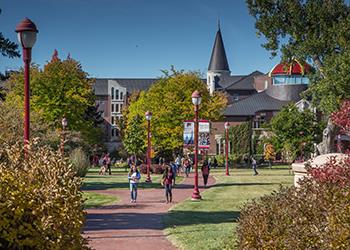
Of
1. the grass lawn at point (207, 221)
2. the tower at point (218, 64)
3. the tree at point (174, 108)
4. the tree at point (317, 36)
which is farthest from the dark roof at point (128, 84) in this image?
the grass lawn at point (207, 221)

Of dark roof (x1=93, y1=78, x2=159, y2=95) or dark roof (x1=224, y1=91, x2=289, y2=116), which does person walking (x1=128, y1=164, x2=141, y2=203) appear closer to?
dark roof (x1=224, y1=91, x2=289, y2=116)

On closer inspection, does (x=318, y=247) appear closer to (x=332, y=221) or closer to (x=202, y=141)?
(x=332, y=221)

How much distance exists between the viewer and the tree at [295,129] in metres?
58.7

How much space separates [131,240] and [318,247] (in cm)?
773

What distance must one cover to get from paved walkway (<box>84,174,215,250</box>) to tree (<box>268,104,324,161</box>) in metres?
31.9

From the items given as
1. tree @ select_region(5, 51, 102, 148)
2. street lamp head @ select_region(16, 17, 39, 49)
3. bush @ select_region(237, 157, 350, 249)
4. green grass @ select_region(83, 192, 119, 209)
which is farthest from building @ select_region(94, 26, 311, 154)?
bush @ select_region(237, 157, 350, 249)

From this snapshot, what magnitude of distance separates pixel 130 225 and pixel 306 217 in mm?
10109

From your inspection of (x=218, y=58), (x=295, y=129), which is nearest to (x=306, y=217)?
(x=295, y=129)

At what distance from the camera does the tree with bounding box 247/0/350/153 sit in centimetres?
3309

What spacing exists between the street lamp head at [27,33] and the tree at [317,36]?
75.2 ft

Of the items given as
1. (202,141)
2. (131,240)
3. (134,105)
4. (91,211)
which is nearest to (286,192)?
(131,240)

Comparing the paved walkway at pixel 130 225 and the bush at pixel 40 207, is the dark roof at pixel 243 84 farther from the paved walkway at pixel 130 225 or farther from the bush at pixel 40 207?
the bush at pixel 40 207

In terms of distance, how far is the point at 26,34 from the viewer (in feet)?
40.8

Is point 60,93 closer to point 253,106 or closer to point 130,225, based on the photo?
point 253,106
